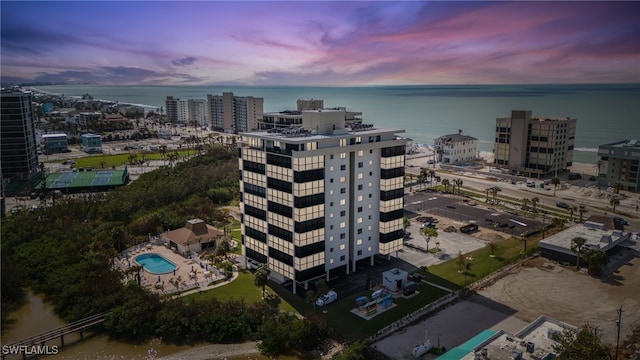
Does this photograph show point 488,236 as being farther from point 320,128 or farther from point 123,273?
point 123,273

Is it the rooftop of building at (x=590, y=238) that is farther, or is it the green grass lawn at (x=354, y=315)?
the rooftop of building at (x=590, y=238)

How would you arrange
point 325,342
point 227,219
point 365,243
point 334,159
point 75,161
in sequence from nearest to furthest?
1. point 325,342
2. point 334,159
3. point 365,243
4. point 227,219
5. point 75,161

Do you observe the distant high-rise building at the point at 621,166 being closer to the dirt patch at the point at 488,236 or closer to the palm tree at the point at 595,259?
the dirt patch at the point at 488,236

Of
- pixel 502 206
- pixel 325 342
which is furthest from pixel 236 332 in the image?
pixel 502 206

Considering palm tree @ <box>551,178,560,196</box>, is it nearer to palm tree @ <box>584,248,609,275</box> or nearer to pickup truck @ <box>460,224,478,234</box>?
pickup truck @ <box>460,224,478,234</box>

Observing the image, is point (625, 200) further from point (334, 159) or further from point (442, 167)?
point (334, 159)

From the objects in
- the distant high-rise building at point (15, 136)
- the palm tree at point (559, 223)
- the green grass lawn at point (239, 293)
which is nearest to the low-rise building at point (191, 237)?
the green grass lawn at point (239, 293)

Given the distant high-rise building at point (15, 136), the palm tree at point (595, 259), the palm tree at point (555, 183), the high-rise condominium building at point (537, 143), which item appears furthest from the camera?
the high-rise condominium building at point (537, 143)
